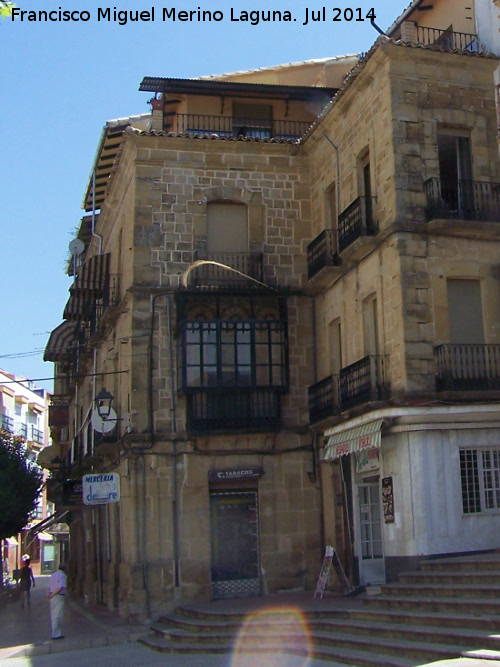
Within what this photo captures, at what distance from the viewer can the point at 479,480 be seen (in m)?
16.7

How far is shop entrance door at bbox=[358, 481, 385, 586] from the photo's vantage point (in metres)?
18.7

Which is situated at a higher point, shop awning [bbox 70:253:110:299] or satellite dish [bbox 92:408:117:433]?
shop awning [bbox 70:253:110:299]

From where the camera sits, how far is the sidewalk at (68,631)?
56.4 ft

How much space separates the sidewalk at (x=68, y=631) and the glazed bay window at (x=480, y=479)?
6.80 meters

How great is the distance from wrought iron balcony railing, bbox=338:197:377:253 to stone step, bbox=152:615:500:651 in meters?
7.54

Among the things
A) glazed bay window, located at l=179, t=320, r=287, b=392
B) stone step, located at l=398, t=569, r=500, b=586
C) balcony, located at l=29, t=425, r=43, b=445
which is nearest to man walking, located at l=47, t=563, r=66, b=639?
glazed bay window, located at l=179, t=320, r=287, b=392

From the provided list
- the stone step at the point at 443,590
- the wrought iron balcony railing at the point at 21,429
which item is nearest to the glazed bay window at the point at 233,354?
the stone step at the point at 443,590

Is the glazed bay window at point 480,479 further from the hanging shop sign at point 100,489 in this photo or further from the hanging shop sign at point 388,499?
the hanging shop sign at point 100,489

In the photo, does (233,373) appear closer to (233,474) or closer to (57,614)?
(233,474)

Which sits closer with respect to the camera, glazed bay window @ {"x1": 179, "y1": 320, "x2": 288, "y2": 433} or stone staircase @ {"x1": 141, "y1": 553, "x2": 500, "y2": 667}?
stone staircase @ {"x1": 141, "y1": 553, "x2": 500, "y2": 667}

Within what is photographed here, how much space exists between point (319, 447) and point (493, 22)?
984cm

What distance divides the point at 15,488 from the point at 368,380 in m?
19.2

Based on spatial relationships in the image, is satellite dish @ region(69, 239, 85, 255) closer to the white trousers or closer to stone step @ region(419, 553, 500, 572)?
the white trousers

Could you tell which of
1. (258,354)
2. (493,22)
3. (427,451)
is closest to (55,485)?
(258,354)
